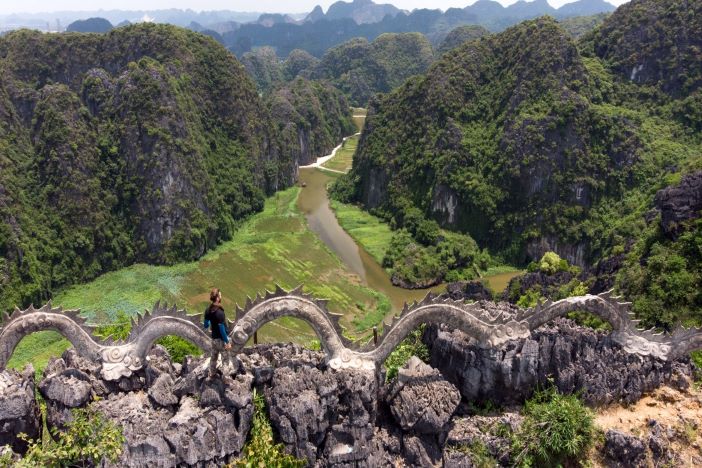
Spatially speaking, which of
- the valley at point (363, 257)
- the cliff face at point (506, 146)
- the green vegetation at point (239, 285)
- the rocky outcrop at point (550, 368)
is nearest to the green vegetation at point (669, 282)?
the valley at point (363, 257)

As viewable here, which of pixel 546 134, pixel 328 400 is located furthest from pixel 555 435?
pixel 546 134

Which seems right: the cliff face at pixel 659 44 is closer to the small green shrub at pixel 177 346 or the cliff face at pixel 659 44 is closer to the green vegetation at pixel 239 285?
the green vegetation at pixel 239 285

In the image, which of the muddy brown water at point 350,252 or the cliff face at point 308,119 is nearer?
the muddy brown water at point 350,252

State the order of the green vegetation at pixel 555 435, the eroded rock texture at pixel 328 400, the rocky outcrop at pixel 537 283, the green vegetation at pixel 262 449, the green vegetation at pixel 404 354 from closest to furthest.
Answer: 1. the green vegetation at pixel 262 449
2. the eroded rock texture at pixel 328 400
3. the green vegetation at pixel 555 435
4. the green vegetation at pixel 404 354
5. the rocky outcrop at pixel 537 283

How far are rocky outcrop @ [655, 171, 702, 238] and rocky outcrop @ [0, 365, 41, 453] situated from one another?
34.7 metres

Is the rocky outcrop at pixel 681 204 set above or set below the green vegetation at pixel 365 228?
above

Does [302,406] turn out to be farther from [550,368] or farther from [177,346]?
[177,346]

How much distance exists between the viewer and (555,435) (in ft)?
45.9

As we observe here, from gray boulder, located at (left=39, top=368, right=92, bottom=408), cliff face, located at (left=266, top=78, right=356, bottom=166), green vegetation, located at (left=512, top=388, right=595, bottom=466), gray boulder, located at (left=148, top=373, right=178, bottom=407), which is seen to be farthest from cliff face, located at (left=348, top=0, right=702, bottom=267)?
gray boulder, located at (left=39, top=368, right=92, bottom=408)

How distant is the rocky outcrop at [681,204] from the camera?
32219mm

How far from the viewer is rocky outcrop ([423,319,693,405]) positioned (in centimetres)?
1516

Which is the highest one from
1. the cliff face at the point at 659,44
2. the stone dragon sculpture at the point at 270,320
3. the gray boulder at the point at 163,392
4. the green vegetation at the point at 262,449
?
the cliff face at the point at 659,44

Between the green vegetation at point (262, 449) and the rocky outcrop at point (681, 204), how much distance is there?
2958cm

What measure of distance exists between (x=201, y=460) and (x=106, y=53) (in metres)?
75.9
